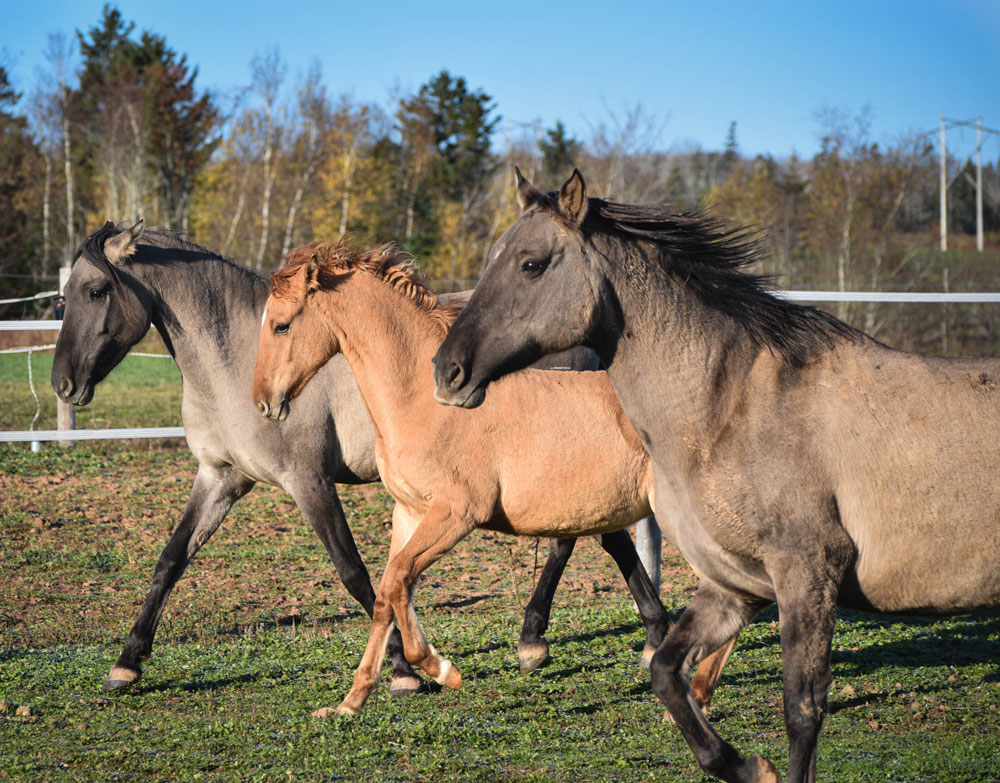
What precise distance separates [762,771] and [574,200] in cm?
205

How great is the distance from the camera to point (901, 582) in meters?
3.21

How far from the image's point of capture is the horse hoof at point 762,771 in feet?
10.8

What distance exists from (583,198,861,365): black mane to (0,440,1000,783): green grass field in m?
1.68

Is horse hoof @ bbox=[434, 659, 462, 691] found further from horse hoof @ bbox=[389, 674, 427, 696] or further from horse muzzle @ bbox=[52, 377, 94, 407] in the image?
horse muzzle @ bbox=[52, 377, 94, 407]

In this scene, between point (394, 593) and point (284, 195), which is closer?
point (394, 593)

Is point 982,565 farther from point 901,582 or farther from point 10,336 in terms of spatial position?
point 10,336

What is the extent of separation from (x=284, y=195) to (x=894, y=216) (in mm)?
20037

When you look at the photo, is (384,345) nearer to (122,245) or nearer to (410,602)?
(410,602)

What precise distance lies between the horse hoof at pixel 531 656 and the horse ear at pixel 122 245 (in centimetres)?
315

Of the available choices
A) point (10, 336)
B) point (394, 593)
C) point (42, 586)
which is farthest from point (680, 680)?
point (10, 336)

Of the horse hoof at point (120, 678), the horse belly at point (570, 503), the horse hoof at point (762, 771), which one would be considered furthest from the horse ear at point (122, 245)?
the horse hoof at point (762, 771)

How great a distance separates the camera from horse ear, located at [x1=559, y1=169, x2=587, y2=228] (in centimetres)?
315

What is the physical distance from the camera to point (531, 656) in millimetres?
5285

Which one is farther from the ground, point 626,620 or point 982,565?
point 982,565
